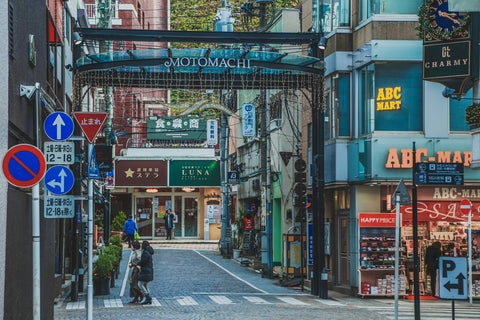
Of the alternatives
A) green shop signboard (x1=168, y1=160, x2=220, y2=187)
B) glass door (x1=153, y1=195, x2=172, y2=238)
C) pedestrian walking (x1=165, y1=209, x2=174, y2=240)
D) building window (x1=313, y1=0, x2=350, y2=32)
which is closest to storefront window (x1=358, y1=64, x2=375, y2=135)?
building window (x1=313, y1=0, x2=350, y2=32)

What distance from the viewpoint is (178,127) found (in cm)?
5997

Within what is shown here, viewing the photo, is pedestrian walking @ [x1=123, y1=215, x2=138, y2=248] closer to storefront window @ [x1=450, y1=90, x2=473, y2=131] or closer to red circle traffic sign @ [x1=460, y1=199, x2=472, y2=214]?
storefront window @ [x1=450, y1=90, x2=473, y2=131]

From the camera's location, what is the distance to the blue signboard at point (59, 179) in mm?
13844

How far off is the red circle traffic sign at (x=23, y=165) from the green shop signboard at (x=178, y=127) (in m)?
47.3

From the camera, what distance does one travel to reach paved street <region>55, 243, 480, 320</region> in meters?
20.4

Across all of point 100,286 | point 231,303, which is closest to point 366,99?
point 231,303

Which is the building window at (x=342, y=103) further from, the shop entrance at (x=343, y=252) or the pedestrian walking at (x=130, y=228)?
the pedestrian walking at (x=130, y=228)

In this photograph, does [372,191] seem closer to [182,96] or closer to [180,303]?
[180,303]

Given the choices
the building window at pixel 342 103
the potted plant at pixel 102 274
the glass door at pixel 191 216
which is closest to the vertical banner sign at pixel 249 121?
the building window at pixel 342 103

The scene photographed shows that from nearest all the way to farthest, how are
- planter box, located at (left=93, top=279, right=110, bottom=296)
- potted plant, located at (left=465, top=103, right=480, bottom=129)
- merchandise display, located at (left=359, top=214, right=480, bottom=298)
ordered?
1. potted plant, located at (left=465, top=103, right=480, bottom=129)
2. planter box, located at (left=93, top=279, right=110, bottom=296)
3. merchandise display, located at (left=359, top=214, right=480, bottom=298)

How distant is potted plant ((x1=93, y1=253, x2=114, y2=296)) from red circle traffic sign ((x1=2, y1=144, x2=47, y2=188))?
45.1 ft

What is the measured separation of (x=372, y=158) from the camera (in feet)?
84.7

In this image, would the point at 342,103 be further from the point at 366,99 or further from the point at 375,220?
the point at 375,220

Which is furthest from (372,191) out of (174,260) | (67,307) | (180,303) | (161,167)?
(161,167)
